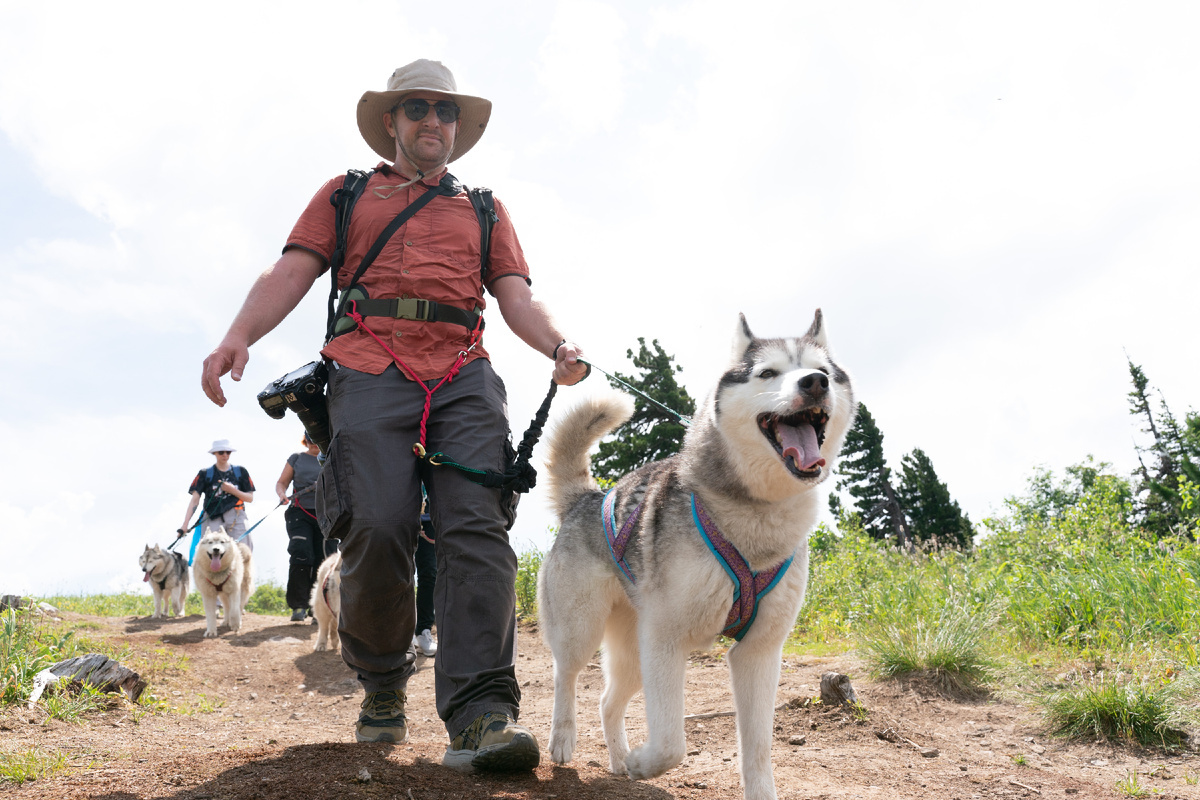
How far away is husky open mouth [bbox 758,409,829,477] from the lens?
9.33 ft

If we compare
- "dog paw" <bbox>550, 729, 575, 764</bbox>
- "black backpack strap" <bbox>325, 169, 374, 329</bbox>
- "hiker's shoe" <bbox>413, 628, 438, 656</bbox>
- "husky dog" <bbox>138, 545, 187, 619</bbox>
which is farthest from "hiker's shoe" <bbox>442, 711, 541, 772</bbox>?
"husky dog" <bbox>138, 545, 187, 619</bbox>

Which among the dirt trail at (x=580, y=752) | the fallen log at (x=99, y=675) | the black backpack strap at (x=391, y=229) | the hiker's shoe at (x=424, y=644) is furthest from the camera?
Result: the hiker's shoe at (x=424, y=644)

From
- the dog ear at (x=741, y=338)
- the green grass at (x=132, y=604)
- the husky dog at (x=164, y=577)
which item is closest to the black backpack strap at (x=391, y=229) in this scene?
the dog ear at (x=741, y=338)

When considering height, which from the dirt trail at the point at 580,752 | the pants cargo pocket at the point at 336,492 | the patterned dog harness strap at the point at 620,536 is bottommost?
the dirt trail at the point at 580,752

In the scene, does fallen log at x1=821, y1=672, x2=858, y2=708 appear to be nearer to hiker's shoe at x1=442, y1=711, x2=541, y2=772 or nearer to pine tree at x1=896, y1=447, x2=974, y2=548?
hiker's shoe at x1=442, y1=711, x2=541, y2=772

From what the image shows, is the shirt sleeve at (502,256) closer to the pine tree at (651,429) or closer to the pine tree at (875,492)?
the pine tree at (651,429)

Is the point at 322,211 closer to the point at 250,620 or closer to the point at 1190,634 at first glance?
the point at 1190,634

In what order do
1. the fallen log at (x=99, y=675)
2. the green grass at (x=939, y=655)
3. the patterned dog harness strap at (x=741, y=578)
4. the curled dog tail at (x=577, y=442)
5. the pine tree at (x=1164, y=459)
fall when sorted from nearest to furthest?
the patterned dog harness strap at (x=741, y=578)
the curled dog tail at (x=577, y=442)
the fallen log at (x=99, y=675)
the green grass at (x=939, y=655)
the pine tree at (x=1164, y=459)

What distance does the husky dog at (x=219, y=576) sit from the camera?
1033 centimetres

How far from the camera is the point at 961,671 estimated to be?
5.51 metres

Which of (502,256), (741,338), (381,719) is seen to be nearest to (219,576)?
(381,719)

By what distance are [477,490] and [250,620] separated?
10337 mm

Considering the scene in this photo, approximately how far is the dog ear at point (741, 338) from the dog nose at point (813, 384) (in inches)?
20.2

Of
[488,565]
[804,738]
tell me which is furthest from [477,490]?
[804,738]
